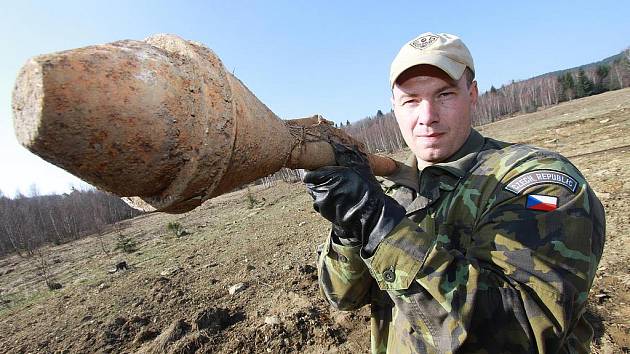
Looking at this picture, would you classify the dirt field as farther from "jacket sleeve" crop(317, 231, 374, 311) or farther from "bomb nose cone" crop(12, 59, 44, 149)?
"bomb nose cone" crop(12, 59, 44, 149)

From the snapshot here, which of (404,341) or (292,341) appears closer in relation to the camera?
(404,341)

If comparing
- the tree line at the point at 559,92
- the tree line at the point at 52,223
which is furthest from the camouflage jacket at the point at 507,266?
the tree line at the point at 559,92

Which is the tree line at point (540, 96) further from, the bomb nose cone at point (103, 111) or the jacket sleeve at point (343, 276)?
the bomb nose cone at point (103, 111)

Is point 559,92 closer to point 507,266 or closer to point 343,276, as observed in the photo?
point 343,276

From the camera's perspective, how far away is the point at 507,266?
1.32m

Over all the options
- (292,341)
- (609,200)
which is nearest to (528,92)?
(609,200)

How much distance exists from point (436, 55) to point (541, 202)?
0.89 metres

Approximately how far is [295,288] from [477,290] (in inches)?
197

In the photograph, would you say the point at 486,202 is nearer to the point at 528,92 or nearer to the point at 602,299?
the point at 602,299

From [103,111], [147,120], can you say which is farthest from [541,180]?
[103,111]

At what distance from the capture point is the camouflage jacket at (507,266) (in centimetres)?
128

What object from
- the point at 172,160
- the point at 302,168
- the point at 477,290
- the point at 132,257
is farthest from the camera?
the point at 132,257

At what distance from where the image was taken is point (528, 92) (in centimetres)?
7788

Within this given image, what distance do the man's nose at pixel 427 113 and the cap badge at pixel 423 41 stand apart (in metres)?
0.30
